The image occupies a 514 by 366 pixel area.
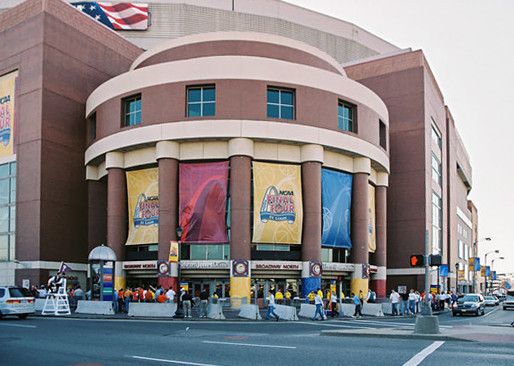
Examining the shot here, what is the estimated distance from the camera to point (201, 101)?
46875 millimetres

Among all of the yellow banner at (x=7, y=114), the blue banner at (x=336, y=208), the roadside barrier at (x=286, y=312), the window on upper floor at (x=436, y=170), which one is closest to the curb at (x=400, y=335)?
the roadside barrier at (x=286, y=312)

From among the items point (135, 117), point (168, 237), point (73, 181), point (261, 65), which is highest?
point (261, 65)

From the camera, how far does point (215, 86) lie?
4606 centimetres

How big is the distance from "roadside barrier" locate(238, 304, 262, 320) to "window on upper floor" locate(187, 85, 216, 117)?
1572 centimetres

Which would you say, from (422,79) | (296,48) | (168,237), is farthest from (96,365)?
(422,79)

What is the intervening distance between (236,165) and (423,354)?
96.7 ft

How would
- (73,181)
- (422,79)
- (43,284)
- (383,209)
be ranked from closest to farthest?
(43,284) < (73,181) < (383,209) < (422,79)

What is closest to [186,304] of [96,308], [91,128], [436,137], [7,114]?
[96,308]

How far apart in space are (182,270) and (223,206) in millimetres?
5485

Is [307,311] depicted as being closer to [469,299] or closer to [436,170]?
[469,299]

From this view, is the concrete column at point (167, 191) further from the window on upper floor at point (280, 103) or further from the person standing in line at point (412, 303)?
the person standing in line at point (412, 303)

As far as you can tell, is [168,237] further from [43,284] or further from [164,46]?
[164,46]

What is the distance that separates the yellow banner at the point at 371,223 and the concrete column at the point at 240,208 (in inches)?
539

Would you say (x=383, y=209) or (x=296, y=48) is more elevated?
(x=296, y=48)
